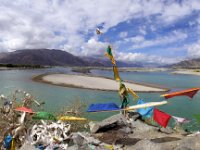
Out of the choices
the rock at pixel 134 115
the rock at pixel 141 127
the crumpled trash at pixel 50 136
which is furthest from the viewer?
the rock at pixel 134 115

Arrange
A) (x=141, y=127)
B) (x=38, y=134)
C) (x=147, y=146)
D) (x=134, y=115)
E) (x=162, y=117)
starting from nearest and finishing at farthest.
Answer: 1. (x=147, y=146)
2. (x=162, y=117)
3. (x=38, y=134)
4. (x=141, y=127)
5. (x=134, y=115)

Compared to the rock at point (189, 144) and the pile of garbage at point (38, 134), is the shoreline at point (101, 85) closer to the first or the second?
the pile of garbage at point (38, 134)

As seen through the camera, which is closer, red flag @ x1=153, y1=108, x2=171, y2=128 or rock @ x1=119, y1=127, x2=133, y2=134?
red flag @ x1=153, y1=108, x2=171, y2=128

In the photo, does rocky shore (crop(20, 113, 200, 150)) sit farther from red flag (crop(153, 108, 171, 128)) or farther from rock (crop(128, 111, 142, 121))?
red flag (crop(153, 108, 171, 128))

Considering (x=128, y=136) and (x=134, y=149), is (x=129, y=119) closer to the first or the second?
(x=128, y=136)

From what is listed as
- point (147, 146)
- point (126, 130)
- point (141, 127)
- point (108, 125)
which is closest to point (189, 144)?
point (147, 146)

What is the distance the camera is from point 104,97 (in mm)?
52344

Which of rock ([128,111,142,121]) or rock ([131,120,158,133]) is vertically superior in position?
rock ([128,111,142,121])

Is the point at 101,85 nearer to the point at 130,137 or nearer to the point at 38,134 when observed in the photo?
the point at 130,137

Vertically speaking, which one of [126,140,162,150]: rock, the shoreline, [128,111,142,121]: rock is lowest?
the shoreline

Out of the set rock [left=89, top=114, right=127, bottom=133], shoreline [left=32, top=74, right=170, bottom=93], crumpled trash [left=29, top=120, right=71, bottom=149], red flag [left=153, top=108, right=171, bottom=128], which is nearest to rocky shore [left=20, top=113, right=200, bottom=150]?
rock [left=89, top=114, right=127, bottom=133]

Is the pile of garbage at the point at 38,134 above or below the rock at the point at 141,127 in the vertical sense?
above

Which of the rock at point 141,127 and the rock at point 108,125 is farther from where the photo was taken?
the rock at point 141,127

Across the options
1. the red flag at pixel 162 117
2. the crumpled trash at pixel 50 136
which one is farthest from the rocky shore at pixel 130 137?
the red flag at pixel 162 117
